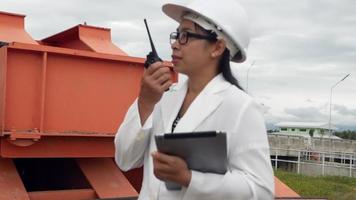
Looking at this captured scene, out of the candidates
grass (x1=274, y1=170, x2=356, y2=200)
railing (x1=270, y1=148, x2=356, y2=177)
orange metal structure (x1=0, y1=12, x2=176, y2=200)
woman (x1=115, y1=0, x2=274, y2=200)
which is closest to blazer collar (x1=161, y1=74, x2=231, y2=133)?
woman (x1=115, y1=0, x2=274, y2=200)

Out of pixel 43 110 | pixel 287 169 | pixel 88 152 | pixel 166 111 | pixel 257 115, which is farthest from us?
pixel 287 169

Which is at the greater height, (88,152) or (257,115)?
(257,115)

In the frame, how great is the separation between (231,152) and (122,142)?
17.5 inches

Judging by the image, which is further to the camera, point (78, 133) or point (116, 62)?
point (116, 62)

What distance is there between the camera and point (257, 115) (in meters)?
1.87

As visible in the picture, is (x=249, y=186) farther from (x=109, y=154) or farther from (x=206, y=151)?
(x=109, y=154)

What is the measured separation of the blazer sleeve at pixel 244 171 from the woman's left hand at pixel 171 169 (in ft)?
0.09

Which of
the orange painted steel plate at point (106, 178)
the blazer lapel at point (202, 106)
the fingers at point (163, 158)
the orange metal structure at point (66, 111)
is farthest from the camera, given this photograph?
the orange painted steel plate at point (106, 178)

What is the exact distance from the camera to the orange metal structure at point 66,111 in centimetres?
402

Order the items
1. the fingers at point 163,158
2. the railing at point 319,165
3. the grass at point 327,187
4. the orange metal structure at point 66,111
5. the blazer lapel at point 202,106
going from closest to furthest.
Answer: the fingers at point 163,158 → the blazer lapel at point 202,106 → the orange metal structure at point 66,111 → the grass at point 327,187 → the railing at point 319,165

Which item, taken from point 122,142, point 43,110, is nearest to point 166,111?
point 122,142

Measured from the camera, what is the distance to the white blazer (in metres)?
1.76

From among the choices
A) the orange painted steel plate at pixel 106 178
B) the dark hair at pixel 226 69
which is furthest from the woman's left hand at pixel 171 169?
the orange painted steel plate at pixel 106 178

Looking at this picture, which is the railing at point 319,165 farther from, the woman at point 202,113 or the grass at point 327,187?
the woman at point 202,113
